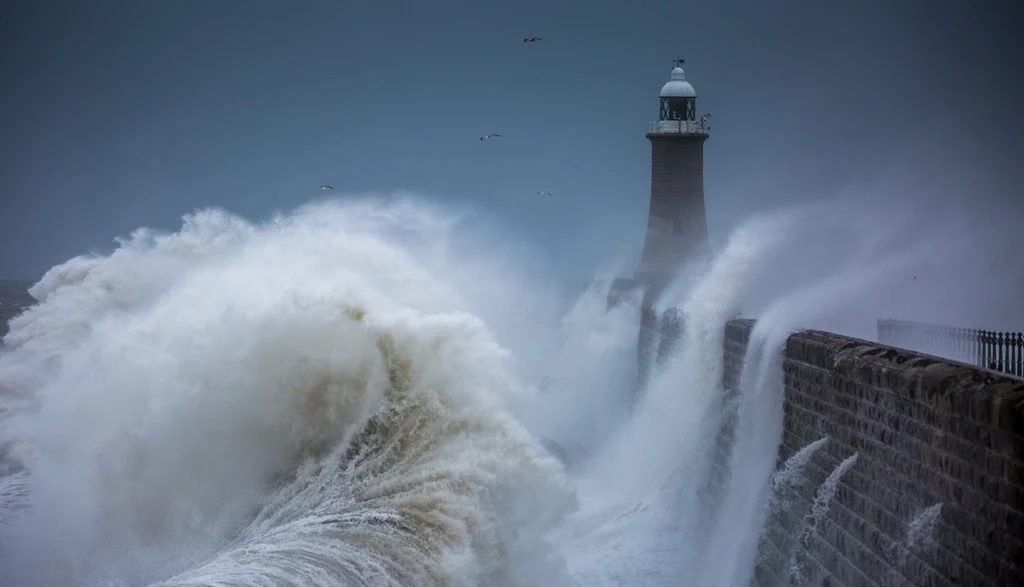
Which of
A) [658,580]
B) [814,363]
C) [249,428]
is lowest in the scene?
[658,580]

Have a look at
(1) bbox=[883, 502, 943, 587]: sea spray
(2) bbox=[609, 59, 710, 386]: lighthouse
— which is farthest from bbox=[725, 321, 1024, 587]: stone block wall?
(2) bbox=[609, 59, 710, 386]: lighthouse

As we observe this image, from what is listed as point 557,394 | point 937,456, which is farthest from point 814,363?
point 557,394

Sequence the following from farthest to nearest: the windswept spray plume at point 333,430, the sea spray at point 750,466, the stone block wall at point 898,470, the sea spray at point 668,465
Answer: the sea spray at point 668,465 < the sea spray at point 750,466 < the windswept spray plume at point 333,430 < the stone block wall at point 898,470

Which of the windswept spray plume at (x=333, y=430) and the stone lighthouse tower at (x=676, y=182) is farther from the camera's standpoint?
the stone lighthouse tower at (x=676, y=182)

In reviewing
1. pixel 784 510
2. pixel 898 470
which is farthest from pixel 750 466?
pixel 898 470

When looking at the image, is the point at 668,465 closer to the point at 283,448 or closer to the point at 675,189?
the point at 283,448

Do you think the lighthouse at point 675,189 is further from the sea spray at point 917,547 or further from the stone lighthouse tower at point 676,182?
the sea spray at point 917,547

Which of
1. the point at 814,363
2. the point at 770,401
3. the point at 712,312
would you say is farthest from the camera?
the point at 712,312

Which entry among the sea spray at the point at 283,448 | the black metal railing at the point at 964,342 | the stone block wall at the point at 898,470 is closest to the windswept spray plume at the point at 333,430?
the sea spray at the point at 283,448

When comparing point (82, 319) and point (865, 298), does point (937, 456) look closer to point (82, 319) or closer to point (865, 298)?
→ point (865, 298)
